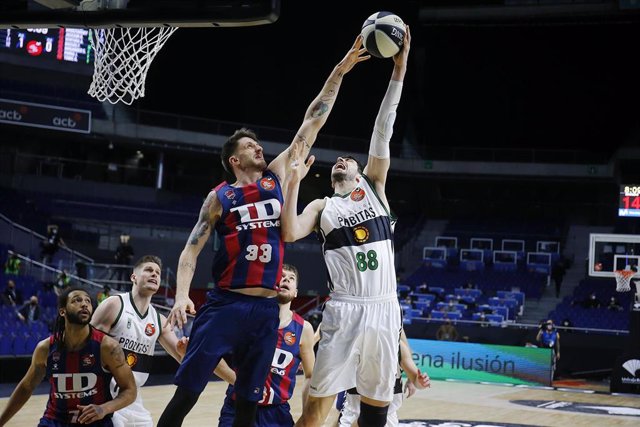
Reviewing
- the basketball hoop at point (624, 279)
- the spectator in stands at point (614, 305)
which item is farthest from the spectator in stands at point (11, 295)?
the spectator in stands at point (614, 305)

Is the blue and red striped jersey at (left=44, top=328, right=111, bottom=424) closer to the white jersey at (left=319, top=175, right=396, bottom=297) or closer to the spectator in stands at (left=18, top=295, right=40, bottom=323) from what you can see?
the white jersey at (left=319, top=175, right=396, bottom=297)

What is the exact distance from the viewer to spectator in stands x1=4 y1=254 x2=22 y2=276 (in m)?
18.7

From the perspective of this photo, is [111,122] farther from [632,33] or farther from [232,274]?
[232,274]

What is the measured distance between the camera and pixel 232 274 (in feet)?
14.5

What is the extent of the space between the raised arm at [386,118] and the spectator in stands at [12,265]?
50.1ft

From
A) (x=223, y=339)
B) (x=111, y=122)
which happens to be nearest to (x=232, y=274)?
(x=223, y=339)

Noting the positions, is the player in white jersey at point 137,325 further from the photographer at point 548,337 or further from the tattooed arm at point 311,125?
the photographer at point 548,337

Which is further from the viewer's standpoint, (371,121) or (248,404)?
(371,121)

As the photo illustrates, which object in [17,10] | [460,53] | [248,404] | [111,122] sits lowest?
[248,404]

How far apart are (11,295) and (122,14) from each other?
38.6 ft

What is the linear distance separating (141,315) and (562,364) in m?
16.4

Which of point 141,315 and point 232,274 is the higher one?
point 232,274

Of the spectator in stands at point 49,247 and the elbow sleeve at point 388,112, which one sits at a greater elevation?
the elbow sleeve at point 388,112

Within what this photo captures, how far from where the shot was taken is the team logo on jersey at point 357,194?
5.33 meters
